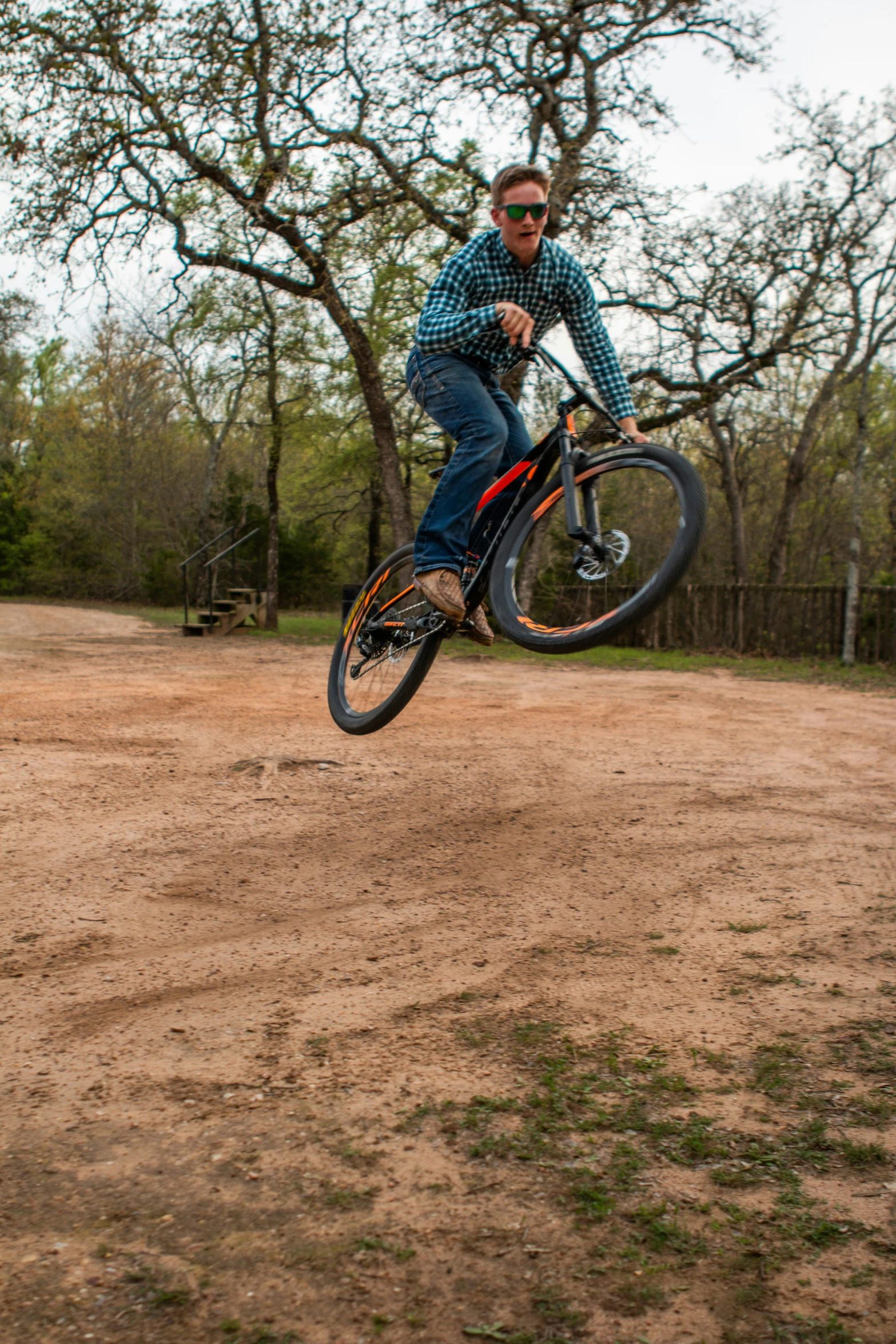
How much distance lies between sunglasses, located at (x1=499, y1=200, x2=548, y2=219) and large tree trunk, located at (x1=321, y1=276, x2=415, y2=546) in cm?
1304

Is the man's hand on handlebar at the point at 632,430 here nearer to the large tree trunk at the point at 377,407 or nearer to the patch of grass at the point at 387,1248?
the patch of grass at the point at 387,1248

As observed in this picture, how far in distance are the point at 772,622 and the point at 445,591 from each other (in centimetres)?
1590

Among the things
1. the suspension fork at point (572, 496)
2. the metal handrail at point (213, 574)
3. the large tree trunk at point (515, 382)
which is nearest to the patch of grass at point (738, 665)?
the large tree trunk at point (515, 382)

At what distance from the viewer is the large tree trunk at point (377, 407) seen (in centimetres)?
1673

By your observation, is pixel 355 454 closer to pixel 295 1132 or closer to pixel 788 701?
pixel 788 701

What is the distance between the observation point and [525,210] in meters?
3.65

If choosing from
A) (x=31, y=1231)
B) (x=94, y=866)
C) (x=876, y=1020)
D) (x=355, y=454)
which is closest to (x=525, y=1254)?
(x=31, y=1231)

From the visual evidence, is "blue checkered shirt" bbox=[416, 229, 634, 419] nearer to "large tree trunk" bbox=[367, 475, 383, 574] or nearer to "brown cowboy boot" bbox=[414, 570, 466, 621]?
"brown cowboy boot" bbox=[414, 570, 466, 621]

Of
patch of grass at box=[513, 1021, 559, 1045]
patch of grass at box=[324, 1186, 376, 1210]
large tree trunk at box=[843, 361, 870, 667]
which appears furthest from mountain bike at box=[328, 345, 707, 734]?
large tree trunk at box=[843, 361, 870, 667]

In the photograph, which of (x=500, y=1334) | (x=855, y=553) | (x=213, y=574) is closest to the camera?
(x=500, y=1334)

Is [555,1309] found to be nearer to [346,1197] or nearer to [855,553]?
[346,1197]

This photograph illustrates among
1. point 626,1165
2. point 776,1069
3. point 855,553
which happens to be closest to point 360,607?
point 776,1069

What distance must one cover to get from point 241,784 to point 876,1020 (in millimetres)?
4181

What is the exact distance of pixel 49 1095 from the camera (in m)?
3.08
